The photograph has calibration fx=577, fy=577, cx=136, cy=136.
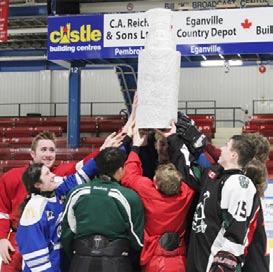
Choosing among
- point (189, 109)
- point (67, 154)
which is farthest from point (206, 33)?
point (189, 109)

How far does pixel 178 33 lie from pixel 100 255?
8788 millimetres

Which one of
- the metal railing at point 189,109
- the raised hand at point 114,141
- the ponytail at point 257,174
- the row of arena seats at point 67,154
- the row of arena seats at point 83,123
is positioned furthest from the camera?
the metal railing at point 189,109

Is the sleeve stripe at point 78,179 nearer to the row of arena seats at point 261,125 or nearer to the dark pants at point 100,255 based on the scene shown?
the dark pants at point 100,255

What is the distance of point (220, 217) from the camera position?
3.35 m

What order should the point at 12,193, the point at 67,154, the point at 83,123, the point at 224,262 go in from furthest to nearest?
the point at 83,123, the point at 67,154, the point at 12,193, the point at 224,262

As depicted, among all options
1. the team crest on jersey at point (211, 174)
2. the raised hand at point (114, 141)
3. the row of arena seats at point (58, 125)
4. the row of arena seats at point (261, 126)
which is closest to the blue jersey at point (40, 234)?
the raised hand at point (114, 141)

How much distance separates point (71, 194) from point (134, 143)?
588mm

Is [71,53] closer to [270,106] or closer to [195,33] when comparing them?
[195,33]

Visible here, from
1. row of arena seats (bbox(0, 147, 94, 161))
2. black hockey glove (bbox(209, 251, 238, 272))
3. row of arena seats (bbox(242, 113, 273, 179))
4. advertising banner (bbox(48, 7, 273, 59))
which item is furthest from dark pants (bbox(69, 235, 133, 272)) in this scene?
row of arena seats (bbox(242, 113, 273, 179))

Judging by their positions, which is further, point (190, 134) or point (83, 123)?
point (83, 123)

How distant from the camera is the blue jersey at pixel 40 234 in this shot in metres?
3.48

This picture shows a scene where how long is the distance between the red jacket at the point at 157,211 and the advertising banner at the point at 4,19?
10.1 metres

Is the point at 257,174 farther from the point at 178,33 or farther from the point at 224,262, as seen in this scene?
Answer: the point at 178,33

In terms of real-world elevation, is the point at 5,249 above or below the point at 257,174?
below
